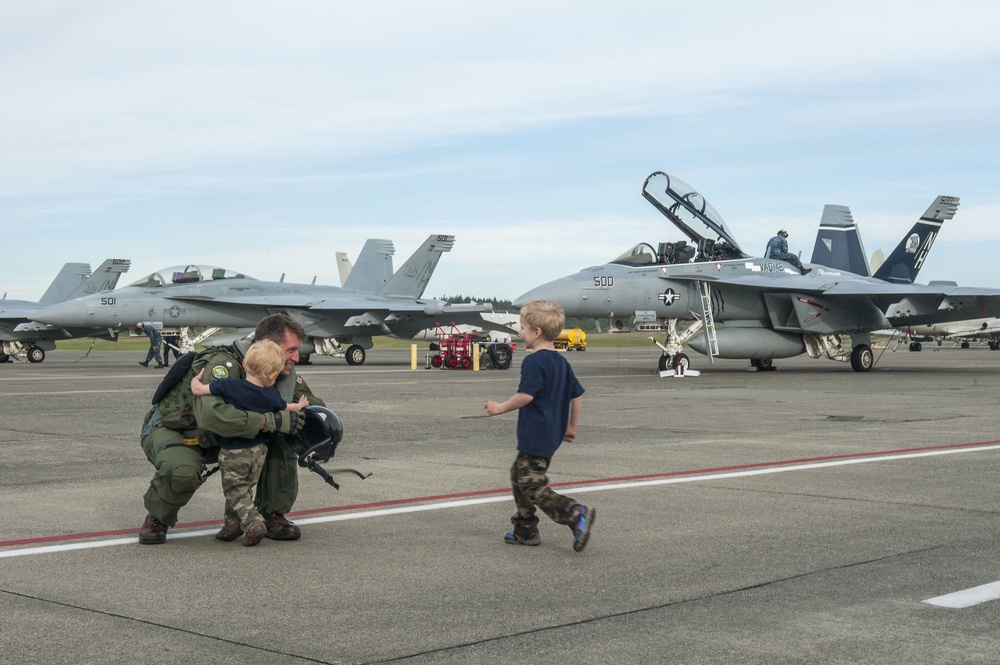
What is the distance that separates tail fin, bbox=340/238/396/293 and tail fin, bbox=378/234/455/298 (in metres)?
1.18

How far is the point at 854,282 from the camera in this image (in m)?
27.3

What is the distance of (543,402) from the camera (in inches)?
250

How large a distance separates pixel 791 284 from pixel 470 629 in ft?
74.2

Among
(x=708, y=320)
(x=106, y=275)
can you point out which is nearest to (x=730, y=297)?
(x=708, y=320)

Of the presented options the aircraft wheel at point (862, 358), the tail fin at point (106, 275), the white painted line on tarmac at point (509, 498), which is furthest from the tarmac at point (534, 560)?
the tail fin at point (106, 275)

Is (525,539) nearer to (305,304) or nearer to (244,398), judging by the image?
(244,398)

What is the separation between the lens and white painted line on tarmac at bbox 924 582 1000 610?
15.8 ft

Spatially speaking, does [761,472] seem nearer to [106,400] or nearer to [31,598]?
[31,598]

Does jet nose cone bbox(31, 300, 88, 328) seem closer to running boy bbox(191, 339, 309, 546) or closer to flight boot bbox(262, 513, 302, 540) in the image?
flight boot bbox(262, 513, 302, 540)

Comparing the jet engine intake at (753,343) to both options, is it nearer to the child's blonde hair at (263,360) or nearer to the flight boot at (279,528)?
the flight boot at (279,528)

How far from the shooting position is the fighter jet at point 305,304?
3156cm

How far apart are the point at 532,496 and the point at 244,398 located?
170cm

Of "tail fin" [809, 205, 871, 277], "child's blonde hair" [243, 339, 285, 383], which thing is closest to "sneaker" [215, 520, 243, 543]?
"child's blonde hair" [243, 339, 285, 383]

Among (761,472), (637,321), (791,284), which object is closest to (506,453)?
(761,472)
